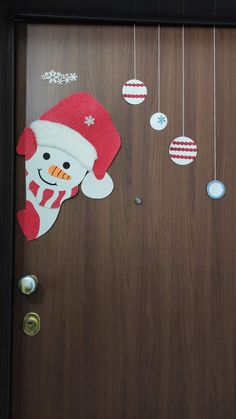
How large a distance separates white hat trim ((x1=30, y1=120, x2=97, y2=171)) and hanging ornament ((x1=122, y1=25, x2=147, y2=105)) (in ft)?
0.75

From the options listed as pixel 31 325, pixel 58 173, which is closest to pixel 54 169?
pixel 58 173

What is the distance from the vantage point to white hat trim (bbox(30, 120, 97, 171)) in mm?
1252

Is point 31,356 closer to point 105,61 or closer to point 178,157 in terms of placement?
point 178,157

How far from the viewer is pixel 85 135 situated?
1.26 metres

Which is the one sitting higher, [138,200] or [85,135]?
[85,135]

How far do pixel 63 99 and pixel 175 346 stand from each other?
96cm

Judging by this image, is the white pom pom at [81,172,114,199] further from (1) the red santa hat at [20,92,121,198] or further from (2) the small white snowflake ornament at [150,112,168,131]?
(2) the small white snowflake ornament at [150,112,168,131]

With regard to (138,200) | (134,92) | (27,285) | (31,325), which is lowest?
(31,325)

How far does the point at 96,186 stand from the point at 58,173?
14 cm

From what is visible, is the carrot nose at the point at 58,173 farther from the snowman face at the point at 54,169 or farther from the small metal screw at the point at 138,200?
the small metal screw at the point at 138,200

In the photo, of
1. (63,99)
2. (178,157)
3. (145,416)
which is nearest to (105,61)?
(63,99)

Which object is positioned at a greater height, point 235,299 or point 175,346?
point 235,299

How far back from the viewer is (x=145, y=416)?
1.24 metres

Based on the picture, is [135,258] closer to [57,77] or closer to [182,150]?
[182,150]
